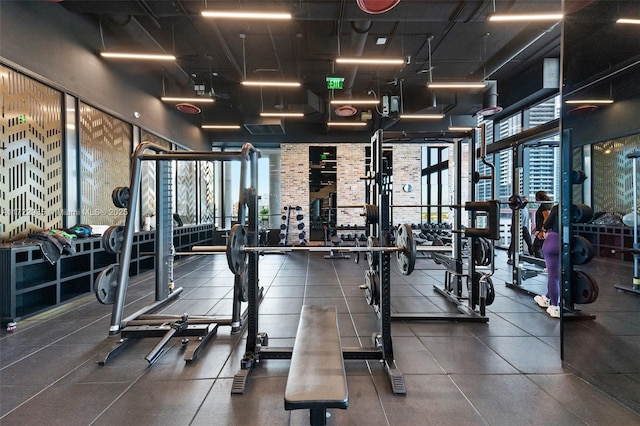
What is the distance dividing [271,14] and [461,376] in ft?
14.6

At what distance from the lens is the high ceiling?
14.2 ft

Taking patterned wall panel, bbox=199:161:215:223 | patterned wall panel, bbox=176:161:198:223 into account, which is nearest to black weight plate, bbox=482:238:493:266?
patterned wall panel, bbox=176:161:198:223

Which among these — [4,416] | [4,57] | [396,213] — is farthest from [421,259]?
[4,57]

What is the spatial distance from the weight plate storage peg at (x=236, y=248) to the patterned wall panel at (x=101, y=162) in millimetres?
3680

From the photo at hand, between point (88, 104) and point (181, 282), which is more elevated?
point (88, 104)

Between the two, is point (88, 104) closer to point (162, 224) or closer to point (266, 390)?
point (162, 224)

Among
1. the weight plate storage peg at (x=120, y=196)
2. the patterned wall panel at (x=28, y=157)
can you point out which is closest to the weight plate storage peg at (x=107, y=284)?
the weight plate storage peg at (x=120, y=196)

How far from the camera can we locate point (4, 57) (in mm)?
3117

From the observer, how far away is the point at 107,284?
8.48ft

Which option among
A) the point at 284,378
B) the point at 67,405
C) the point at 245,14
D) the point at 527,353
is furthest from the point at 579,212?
the point at 245,14

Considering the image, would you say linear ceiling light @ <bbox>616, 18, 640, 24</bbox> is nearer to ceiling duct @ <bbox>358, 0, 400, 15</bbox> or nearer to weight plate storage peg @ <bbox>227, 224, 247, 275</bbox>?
ceiling duct @ <bbox>358, 0, 400, 15</bbox>

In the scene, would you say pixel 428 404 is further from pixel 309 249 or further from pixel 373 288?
pixel 309 249

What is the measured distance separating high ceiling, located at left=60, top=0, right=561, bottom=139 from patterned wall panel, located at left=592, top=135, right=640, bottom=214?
6.66 feet

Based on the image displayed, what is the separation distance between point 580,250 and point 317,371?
210 cm
